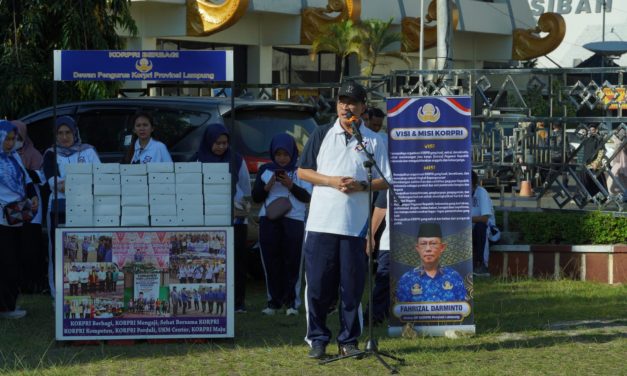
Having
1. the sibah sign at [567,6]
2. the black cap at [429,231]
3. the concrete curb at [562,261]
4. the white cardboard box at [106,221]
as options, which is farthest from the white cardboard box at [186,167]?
the sibah sign at [567,6]

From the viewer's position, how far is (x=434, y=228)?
9.43 m

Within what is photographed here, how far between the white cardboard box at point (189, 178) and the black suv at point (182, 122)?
2.45m

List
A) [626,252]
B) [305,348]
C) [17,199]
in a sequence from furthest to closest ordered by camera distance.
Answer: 1. [626,252]
2. [17,199]
3. [305,348]

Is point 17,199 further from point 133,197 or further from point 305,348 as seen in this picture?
point 305,348

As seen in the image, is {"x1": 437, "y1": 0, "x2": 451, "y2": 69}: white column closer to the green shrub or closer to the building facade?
the building facade

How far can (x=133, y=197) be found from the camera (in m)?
9.15

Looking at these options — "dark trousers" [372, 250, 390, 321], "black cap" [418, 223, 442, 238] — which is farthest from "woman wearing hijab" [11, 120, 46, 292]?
"black cap" [418, 223, 442, 238]

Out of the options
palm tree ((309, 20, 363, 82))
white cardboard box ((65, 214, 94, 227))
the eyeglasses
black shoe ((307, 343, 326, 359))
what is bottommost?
black shoe ((307, 343, 326, 359))

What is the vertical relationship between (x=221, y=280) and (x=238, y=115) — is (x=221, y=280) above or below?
below

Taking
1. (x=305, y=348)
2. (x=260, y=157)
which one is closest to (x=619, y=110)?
(x=260, y=157)

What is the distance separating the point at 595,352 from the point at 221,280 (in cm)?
284

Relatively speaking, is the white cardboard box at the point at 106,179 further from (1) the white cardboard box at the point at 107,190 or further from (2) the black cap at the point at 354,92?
(2) the black cap at the point at 354,92

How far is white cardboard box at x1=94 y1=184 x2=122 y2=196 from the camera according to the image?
9102 millimetres

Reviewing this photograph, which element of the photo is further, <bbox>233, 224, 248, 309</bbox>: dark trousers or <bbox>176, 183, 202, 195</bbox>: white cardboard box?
<bbox>233, 224, 248, 309</bbox>: dark trousers
